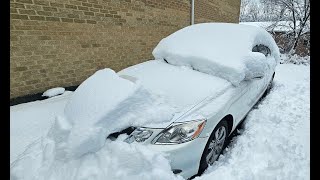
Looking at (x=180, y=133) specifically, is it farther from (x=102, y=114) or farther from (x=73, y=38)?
(x=73, y=38)

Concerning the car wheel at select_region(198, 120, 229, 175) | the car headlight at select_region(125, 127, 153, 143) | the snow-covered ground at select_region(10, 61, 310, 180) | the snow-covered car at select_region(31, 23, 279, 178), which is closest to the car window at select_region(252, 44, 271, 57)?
the snow-covered car at select_region(31, 23, 279, 178)

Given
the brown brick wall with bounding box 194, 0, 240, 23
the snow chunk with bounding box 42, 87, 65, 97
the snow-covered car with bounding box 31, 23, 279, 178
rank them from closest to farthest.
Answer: the snow-covered car with bounding box 31, 23, 279, 178 < the snow chunk with bounding box 42, 87, 65, 97 < the brown brick wall with bounding box 194, 0, 240, 23

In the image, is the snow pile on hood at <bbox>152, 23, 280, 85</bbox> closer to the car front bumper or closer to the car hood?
the car hood

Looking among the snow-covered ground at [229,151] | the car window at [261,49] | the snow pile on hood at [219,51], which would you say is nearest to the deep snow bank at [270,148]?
the snow-covered ground at [229,151]

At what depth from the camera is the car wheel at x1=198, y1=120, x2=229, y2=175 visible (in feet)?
8.77

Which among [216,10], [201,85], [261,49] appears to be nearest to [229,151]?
[201,85]

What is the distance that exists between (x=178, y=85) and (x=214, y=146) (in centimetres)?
81

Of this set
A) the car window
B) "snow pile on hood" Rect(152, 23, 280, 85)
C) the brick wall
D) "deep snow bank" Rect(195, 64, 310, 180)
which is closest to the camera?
"deep snow bank" Rect(195, 64, 310, 180)

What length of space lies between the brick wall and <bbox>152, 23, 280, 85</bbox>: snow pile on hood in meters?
2.11

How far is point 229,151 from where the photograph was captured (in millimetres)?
3170

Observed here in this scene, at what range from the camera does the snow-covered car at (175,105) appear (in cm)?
238

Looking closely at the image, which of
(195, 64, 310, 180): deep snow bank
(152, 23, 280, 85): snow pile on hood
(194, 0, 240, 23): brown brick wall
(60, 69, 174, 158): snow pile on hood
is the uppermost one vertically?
(194, 0, 240, 23): brown brick wall

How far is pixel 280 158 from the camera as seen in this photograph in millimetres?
2885
